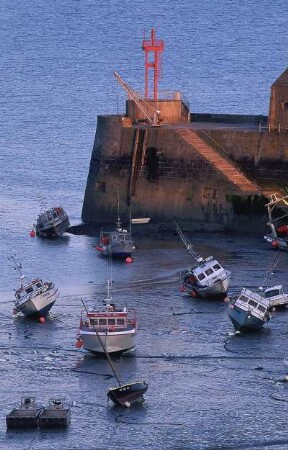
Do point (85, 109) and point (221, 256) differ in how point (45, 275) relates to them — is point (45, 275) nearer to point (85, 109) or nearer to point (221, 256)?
point (221, 256)

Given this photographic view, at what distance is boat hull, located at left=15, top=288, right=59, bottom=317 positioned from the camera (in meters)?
80.3

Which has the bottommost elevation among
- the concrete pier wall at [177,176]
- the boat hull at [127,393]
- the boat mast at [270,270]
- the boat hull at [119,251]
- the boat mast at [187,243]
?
the boat hull at [127,393]

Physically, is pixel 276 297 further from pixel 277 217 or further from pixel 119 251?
pixel 277 217

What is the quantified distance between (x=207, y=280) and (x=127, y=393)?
1411 centimetres

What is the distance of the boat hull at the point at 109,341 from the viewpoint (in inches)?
2953

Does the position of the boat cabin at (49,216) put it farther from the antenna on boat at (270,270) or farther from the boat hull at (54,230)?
the antenna on boat at (270,270)

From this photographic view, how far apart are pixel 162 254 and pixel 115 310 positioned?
50.8ft

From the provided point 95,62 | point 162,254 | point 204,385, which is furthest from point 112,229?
point 95,62

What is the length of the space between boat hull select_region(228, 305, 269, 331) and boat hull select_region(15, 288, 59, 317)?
644 cm

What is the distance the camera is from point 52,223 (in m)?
96.1

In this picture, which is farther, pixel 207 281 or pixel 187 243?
pixel 187 243

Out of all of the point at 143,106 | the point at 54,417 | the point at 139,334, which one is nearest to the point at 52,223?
the point at 143,106

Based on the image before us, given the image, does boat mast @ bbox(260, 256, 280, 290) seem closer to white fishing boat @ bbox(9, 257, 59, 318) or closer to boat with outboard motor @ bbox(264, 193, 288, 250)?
boat with outboard motor @ bbox(264, 193, 288, 250)

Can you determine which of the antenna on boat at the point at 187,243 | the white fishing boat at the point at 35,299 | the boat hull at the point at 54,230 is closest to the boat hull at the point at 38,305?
the white fishing boat at the point at 35,299
